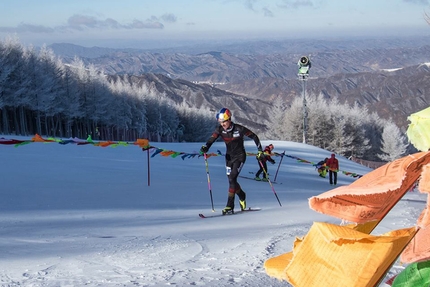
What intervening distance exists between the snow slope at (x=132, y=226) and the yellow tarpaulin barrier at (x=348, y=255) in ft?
0.47

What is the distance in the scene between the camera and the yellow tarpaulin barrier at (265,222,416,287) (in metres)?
1.08

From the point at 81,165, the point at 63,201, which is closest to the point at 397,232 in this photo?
the point at 63,201

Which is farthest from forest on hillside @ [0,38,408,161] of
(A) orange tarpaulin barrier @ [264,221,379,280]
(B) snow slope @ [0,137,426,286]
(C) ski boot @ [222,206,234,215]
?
(A) orange tarpaulin barrier @ [264,221,379,280]

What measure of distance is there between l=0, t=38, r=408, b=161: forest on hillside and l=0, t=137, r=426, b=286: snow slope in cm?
3497

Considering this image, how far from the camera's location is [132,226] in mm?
7316

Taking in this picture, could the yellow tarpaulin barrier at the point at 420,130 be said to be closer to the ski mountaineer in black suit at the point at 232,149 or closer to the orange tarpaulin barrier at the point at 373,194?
the orange tarpaulin barrier at the point at 373,194

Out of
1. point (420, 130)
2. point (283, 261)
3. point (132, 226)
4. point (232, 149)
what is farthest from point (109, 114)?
point (420, 130)

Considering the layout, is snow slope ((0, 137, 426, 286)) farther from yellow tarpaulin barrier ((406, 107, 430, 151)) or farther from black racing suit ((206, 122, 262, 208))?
black racing suit ((206, 122, 262, 208))

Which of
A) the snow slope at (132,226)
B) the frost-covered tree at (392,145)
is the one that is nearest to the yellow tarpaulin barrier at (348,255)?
the snow slope at (132,226)

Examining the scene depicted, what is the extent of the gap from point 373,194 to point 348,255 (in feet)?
0.49

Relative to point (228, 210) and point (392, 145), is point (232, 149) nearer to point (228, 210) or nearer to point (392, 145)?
point (228, 210)

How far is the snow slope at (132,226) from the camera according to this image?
4.51 metres

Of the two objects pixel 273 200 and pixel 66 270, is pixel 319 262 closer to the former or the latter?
pixel 66 270

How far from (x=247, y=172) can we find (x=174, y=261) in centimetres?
1439
